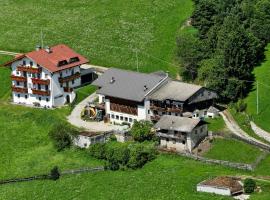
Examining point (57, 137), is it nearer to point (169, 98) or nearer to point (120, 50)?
point (169, 98)

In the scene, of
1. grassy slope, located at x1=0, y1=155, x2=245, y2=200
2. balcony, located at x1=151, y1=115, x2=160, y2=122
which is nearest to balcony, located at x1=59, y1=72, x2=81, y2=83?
balcony, located at x1=151, y1=115, x2=160, y2=122

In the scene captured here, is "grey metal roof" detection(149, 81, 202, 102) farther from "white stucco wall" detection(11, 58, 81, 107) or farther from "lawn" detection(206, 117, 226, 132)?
"white stucco wall" detection(11, 58, 81, 107)

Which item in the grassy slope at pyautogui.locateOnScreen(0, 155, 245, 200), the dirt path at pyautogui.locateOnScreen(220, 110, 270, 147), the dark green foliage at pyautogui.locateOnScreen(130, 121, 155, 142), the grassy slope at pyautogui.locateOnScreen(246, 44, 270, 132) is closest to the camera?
the grassy slope at pyautogui.locateOnScreen(0, 155, 245, 200)

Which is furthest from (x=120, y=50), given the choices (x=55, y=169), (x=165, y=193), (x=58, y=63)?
(x=165, y=193)

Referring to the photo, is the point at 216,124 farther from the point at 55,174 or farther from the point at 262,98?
the point at 55,174

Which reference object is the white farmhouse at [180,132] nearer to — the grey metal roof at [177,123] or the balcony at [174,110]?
the grey metal roof at [177,123]

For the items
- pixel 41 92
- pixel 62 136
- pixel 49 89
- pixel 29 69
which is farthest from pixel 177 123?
pixel 29 69

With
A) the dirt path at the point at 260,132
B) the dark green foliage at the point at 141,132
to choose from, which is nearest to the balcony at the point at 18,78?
the dark green foliage at the point at 141,132
